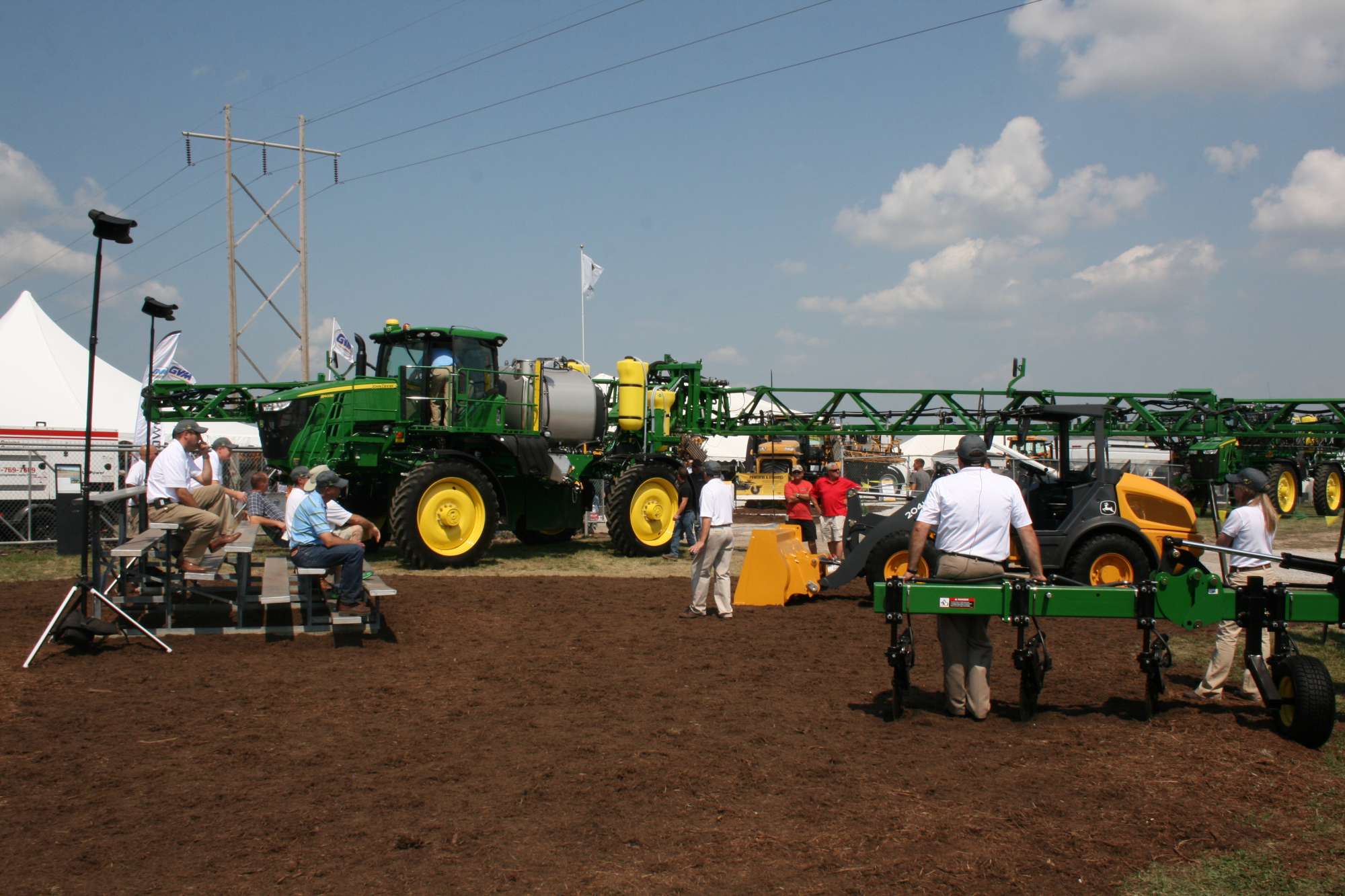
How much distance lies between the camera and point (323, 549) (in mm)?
8766

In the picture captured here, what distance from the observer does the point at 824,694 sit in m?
7.23

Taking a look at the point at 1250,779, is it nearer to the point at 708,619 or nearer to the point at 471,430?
the point at 708,619

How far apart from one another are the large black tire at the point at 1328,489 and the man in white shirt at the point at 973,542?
76.3 ft

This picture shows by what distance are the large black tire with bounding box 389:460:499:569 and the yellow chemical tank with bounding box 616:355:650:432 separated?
3453 mm

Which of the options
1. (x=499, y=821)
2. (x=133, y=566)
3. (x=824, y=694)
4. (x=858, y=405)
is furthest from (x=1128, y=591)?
(x=858, y=405)

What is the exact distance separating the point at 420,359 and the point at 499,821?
1122cm

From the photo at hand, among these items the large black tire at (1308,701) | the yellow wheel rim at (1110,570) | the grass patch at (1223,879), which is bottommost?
the grass patch at (1223,879)

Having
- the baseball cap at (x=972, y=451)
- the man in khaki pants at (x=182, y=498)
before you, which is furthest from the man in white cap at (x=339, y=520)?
the baseball cap at (x=972, y=451)

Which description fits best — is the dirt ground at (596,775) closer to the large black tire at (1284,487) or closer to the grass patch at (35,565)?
the grass patch at (35,565)

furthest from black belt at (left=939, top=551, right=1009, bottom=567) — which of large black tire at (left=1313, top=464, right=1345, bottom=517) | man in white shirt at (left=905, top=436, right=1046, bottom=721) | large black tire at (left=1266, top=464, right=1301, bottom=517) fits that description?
large black tire at (left=1313, top=464, right=1345, bottom=517)

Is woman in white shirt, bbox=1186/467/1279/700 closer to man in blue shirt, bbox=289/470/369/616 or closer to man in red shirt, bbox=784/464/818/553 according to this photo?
man in blue shirt, bbox=289/470/369/616

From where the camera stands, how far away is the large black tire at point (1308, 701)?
580cm

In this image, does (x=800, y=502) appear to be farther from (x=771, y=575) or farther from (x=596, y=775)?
(x=596, y=775)

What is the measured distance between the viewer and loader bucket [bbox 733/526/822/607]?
38.1ft
